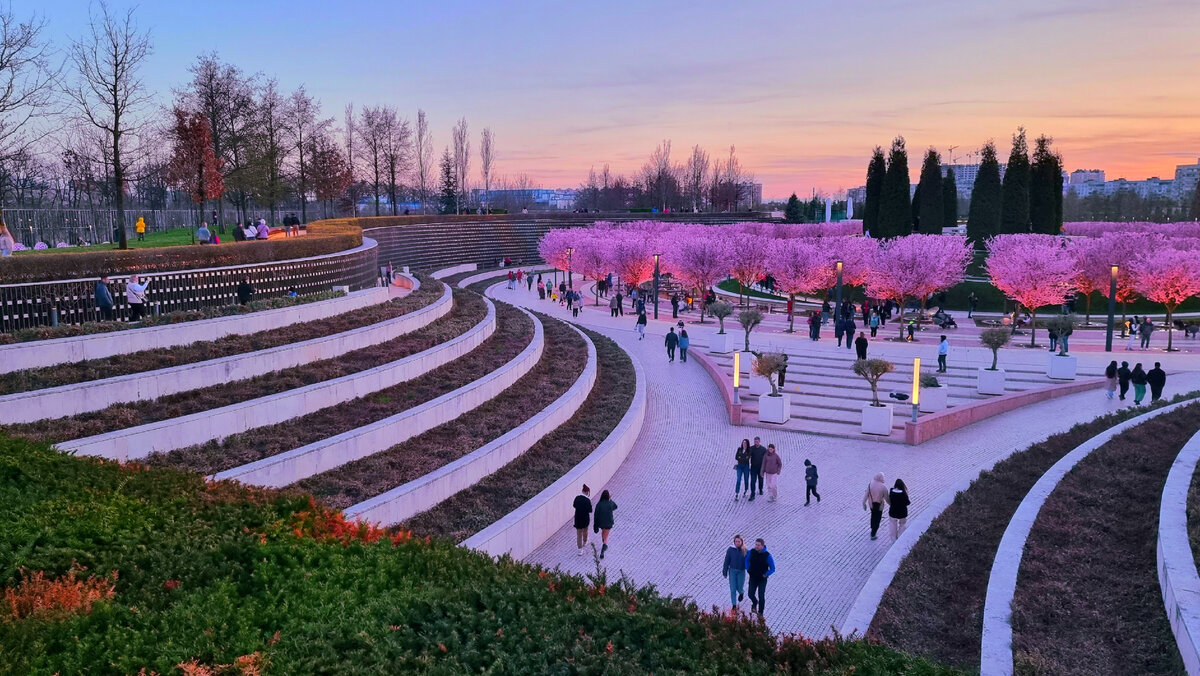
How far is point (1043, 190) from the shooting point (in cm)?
5484

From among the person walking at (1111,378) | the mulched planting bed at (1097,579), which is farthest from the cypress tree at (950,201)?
the mulched planting bed at (1097,579)

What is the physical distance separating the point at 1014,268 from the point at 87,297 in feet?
115

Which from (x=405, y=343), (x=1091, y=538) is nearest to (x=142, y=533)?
(x=1091, y=538)

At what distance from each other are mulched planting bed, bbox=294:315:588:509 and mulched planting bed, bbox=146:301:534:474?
0.65 metres

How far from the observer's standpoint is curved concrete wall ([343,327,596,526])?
10.2 m

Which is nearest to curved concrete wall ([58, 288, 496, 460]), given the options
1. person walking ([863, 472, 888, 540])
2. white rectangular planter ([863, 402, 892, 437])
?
person walking ([863, 472, 888, 540])

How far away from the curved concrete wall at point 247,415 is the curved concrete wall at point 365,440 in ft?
3.43

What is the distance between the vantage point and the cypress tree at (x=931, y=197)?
55312 mm

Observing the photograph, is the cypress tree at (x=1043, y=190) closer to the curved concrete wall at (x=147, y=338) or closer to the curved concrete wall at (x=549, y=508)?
the curved concrete wall at (x=549, y=508)

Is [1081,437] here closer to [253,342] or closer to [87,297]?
[253,342]

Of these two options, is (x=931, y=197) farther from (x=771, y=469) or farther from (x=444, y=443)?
(x=444, y=443)

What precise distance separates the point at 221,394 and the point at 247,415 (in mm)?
799

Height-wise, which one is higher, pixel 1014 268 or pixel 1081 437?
pixel 1014 268

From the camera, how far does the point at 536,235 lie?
74.7m
